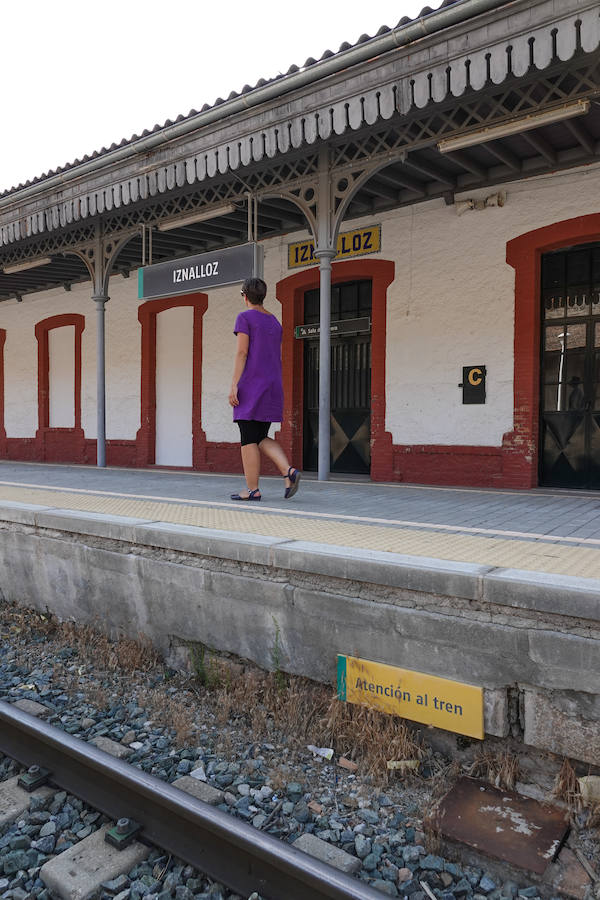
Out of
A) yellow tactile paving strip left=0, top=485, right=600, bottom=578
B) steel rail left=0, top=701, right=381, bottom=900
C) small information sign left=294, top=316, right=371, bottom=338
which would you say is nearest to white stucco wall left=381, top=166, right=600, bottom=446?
small information sign left=294, top=316, right=371, bottom=338

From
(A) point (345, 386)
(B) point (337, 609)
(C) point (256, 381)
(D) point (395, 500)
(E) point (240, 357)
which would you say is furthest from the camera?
(A) point (345, 386)

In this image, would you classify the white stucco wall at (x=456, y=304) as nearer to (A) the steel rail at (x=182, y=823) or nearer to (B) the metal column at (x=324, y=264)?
(B) the metal column at (x=324, y=264)

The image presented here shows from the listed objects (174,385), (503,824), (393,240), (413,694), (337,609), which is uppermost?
(393,240)

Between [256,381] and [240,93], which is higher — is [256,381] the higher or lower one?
the lower one

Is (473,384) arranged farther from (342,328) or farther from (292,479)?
(292,479)

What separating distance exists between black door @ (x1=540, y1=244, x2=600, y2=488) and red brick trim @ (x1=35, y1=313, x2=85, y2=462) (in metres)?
9.36

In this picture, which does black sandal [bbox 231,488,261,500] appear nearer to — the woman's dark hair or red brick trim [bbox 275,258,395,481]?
the woman's dark hair

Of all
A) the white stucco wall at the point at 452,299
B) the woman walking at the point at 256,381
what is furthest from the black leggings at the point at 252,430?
the white stucco wall at the point at 452,299

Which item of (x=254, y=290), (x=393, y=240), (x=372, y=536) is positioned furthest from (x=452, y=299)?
(x=372, y=536)

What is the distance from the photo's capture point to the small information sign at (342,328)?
9766 mm

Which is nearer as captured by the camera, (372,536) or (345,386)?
(372,536)

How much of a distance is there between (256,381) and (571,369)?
4482 millimetres

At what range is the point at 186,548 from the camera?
4.00 m

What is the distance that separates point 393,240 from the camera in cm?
902
